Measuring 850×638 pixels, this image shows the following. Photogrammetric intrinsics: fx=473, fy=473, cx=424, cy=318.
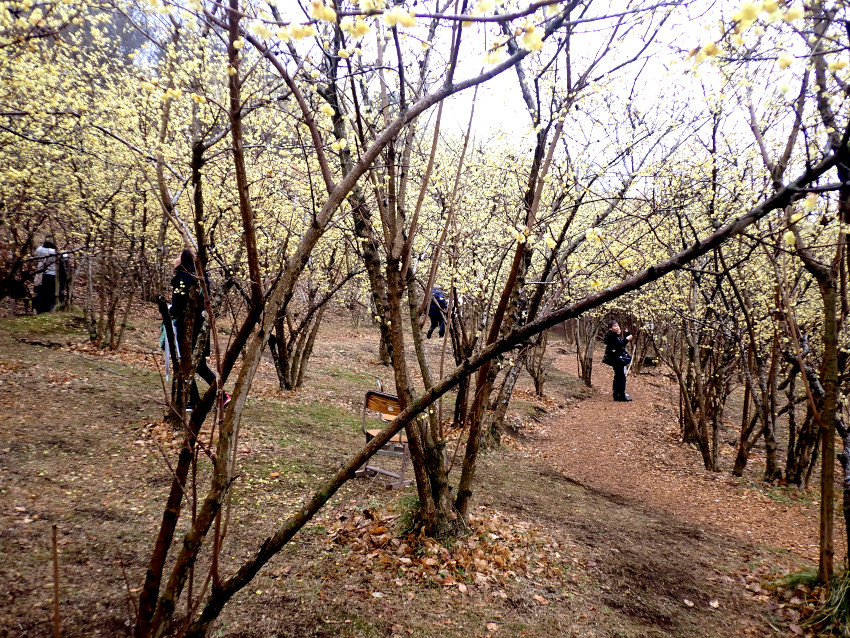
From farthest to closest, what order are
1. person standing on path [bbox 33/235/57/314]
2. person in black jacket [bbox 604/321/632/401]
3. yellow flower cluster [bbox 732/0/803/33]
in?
person in black jacket [bbox 604/321/632/401] < person standing on path [bbox 33/235/57/314] < yellow flower cluster [bbox 732/0/803/33]

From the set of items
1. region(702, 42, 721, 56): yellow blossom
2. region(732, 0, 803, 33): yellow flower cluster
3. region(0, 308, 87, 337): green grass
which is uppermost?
region(702, 42, 721, 56): yellow blossom

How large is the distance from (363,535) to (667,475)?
6.40m

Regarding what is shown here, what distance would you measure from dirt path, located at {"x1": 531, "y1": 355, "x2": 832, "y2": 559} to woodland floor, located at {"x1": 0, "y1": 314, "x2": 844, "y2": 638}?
53mm

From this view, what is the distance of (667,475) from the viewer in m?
8.44

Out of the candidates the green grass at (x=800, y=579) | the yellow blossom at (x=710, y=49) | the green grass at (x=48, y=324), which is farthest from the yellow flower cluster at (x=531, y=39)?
the green grass at (x=48, y=324)

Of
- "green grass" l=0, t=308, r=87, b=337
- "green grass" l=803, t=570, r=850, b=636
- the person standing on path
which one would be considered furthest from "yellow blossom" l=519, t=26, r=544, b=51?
the person standing on path

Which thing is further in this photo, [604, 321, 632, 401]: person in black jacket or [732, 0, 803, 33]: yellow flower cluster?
[604, 321, 632, 401]: person in black jacket

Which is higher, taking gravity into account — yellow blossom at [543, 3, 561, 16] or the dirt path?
yellow blossom at [543, 3, 561, 16]

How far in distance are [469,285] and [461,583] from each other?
197 inches

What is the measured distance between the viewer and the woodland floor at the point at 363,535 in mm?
3291

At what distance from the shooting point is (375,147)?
1.90 meters

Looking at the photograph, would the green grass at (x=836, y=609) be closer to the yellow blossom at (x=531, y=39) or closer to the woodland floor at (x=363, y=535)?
the woodland floor at (x=363, y=535)

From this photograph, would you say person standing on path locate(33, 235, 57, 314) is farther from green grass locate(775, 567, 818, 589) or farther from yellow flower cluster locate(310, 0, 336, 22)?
green grass locate(775, 567, 818, 589)

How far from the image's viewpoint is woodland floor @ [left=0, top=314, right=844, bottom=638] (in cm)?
329
